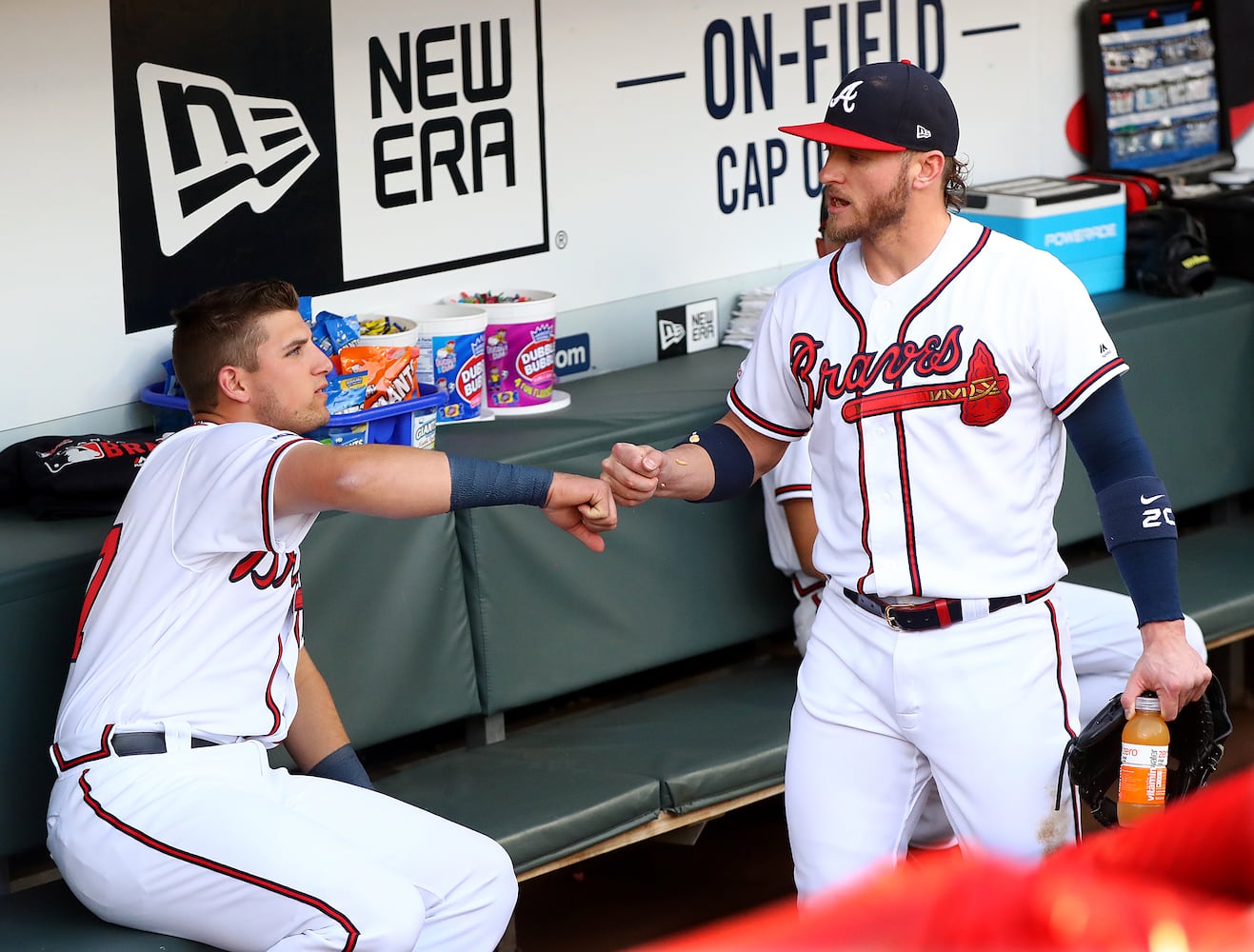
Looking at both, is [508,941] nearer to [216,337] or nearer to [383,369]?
[383,369]

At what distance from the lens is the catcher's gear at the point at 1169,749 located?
2.31 m

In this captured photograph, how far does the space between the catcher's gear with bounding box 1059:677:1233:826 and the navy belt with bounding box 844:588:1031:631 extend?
0.69 feet

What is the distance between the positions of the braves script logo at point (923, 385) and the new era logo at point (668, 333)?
1767 millimetres

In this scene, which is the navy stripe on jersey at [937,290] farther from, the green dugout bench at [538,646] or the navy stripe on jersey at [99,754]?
the navy stripe on jersey at [99,754]

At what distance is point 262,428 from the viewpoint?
2.52 meters

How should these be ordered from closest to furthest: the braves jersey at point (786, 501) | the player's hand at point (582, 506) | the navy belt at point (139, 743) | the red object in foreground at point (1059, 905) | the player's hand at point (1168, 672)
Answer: the red object in foreground at point (1059, 905) → the player's hand at point (1168, 672) → the navy belt at point (139, 743) → the player's hand at point (582, 506) → the braves jersey at point (786, 501)

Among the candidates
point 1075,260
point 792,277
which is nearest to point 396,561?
point 792,277

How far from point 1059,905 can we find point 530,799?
2.49m

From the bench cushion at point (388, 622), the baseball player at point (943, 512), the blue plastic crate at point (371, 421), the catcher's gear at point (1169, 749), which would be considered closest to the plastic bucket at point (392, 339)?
the blue plastic crate at point (371, 421)

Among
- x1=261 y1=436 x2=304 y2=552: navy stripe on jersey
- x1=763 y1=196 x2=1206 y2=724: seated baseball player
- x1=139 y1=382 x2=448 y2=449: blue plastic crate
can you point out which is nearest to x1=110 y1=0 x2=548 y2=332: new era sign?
x1=139 y1=382 x2=448 y2=449: blue plastic crate

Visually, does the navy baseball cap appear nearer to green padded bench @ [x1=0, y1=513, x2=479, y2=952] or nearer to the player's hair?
the player's hair

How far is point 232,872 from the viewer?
2.35m

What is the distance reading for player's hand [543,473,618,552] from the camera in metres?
2.57

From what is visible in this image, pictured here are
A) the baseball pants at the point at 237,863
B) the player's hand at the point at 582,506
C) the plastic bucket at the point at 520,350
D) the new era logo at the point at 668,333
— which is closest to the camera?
the baseball pants at the point at 237,863
